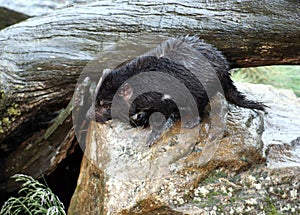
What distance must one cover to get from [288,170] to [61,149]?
7.22ft

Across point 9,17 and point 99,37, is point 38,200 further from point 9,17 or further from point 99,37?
point 9,17

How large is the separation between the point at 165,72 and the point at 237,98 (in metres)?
0.73

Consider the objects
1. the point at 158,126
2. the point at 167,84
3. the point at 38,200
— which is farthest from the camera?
the point at 38,200

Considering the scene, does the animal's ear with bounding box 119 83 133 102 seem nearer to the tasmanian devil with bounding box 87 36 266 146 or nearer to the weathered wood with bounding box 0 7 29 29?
the tasmanian devil with bounding box 87 36 266 146

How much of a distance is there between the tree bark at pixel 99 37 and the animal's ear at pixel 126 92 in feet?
2.42

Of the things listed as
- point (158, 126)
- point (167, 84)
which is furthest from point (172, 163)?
point (167, 84)

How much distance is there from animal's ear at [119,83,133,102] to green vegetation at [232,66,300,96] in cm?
351

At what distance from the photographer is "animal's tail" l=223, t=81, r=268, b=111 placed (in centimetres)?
370

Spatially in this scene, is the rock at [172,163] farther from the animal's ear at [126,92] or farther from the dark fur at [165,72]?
the animal's ear at [126,92]

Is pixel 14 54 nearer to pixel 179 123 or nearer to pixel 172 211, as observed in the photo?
pixel 179 123

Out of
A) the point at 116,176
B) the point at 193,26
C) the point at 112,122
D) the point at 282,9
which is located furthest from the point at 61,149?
the point at 282,9

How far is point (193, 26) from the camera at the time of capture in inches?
154

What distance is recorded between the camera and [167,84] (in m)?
3.35

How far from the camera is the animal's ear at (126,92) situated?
133 inches
